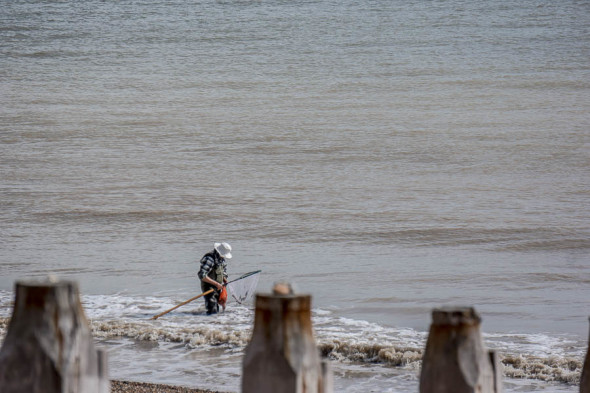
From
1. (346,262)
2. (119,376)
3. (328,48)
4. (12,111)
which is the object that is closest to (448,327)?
(119,376)

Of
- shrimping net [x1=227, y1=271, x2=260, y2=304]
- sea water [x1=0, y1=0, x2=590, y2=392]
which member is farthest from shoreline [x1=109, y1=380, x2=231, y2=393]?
shrimping net [x1=227, y1=271, x2=260, y2=304]

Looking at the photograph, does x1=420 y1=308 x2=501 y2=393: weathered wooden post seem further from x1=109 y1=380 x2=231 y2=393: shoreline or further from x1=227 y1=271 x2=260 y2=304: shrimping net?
x1=227 y1=271 x2=260 y2=304: shrimping net

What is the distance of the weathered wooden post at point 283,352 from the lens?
1906 mm

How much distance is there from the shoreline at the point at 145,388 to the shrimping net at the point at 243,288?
17.1 ft

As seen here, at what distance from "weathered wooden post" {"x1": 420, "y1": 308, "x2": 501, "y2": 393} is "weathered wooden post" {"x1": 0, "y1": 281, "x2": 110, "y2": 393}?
0.69m

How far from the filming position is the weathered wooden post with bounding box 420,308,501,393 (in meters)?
1.97

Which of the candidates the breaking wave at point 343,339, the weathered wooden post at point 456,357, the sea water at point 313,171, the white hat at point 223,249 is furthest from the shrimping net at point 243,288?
the weathered wooden post at point 456,357

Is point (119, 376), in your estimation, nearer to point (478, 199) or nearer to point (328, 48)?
point (478, 199)

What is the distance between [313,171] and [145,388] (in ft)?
81.8

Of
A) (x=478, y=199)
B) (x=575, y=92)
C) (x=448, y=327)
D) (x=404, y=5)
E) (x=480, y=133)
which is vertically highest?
(x=404, y=5)

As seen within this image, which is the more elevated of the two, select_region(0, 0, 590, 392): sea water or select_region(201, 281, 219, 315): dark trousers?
select_region(0, 0, 590, 392): sea water

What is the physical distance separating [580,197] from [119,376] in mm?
22292

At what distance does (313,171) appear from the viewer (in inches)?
1312

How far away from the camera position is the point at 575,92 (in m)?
48.0
